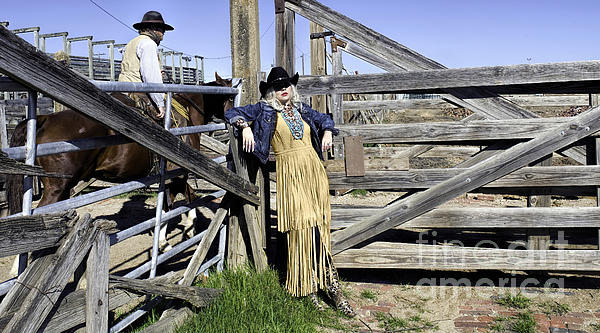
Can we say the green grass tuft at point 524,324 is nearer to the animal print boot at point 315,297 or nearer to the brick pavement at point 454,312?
the brick pavement at point 454,312

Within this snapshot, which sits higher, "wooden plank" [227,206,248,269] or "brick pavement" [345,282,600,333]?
"wooden plank" [227,206,248,269]

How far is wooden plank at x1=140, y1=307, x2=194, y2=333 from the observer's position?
10.7 ft

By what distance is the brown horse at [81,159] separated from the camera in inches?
189

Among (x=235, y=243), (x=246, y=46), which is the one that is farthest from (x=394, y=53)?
(x=235, y=243)

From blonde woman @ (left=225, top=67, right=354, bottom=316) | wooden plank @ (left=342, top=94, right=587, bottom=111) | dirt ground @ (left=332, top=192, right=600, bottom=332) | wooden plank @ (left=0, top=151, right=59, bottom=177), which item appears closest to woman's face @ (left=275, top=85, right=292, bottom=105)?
blonde woman @ (left=225, top=67, right=354, bottom=316)

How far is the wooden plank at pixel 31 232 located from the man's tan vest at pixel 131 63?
3.61 m

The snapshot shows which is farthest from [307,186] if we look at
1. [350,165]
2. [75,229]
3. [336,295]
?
[75,229]

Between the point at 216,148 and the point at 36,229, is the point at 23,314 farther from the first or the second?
the point at 216,148

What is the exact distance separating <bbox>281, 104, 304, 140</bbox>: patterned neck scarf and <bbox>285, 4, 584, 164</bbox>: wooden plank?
A: 91cm

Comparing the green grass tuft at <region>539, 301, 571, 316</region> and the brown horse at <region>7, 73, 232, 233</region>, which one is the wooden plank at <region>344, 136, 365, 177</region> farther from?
the brown horse at <region>7, 73, 232, 233</region>

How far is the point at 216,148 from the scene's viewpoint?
25.4ft

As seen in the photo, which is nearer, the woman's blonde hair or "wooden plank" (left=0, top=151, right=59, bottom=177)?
"wooden plank" (left=0, top=151, right=59, bottom=177)

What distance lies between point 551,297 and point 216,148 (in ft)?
16.2

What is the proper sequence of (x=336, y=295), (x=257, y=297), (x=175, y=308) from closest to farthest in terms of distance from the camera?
(x=175, y=308)
(x=257, y=297)
(x=336, y=295)
